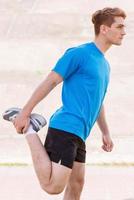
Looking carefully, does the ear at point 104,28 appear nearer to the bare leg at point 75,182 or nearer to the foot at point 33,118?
the foot at point 33,118

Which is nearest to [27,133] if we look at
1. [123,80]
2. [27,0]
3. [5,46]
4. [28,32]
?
[123,80]

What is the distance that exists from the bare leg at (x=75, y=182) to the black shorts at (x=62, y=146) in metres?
0.18

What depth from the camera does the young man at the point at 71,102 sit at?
4.40m

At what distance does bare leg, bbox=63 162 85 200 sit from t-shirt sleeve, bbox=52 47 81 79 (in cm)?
79

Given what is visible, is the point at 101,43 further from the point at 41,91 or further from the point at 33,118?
the point at 33,118

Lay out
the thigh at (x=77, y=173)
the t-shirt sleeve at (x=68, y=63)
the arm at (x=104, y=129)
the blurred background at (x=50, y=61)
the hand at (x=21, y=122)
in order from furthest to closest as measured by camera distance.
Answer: the blurred background at (x=50, y=61)
the arm at (x=104, y=129)
the thigh at (x=77, y=173)
the hand at (x=21, y=122)
the t-shirt sleeve at (x=68, y=63)

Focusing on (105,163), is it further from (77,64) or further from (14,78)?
(14,78)

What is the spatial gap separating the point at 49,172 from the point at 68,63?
832 millimetres

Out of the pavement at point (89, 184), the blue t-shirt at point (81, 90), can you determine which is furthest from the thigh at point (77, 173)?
the pavement at point (89, 184)

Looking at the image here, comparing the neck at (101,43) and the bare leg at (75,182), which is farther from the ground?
the neck at (101,43)

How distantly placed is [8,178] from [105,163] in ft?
3.53

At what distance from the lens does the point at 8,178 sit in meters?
6.01

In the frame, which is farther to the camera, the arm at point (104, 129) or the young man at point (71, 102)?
the arm at point (104, 129)

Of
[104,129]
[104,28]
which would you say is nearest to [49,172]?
[104,129]
